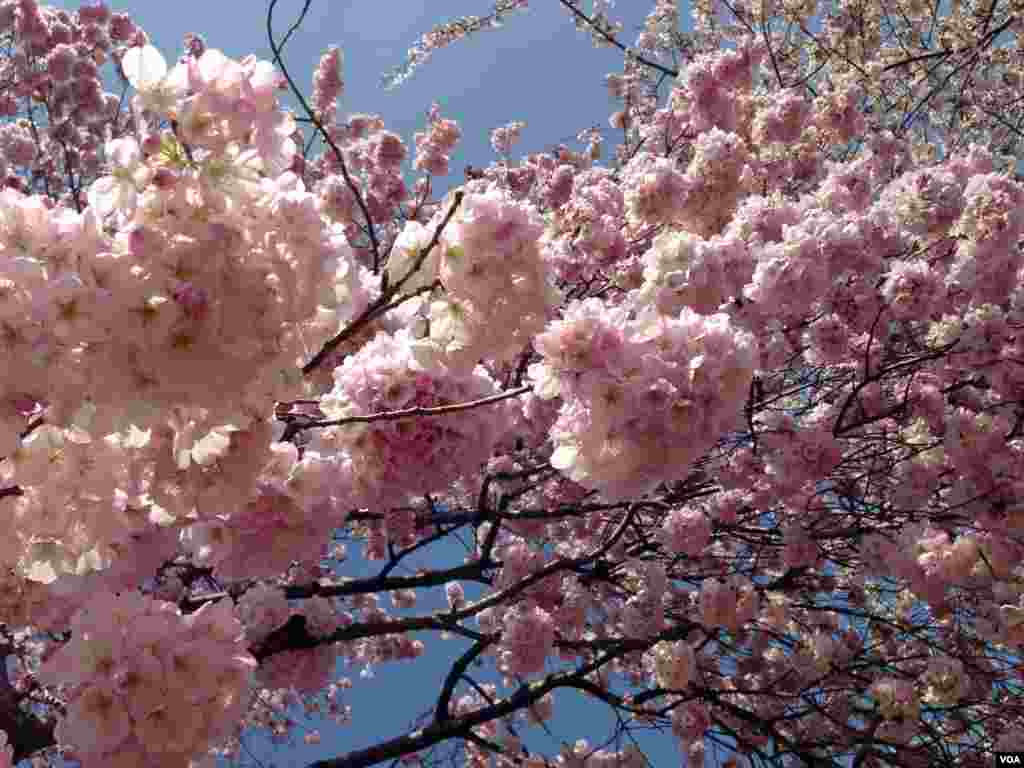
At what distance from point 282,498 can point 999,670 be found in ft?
14.1

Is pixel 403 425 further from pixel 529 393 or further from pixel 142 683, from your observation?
pixel 529 393

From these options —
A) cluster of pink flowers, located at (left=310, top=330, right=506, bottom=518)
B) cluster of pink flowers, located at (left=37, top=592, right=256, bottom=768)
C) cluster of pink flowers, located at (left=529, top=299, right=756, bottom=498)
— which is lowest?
cluster of pink flowers, located at (left=37, top=592, right=256, bottom=768)

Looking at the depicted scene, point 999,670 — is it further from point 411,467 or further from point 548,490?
point 411,467

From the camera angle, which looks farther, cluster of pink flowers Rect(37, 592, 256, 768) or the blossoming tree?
cluster of pink flowers Rect(37, 592, 256, 768)

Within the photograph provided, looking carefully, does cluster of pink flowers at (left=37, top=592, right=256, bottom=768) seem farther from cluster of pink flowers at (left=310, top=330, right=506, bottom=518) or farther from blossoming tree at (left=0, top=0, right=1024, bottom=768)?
cluster of pink flowers at (left=310, top=330, right=506, bottom=518)

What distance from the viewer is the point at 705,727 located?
440cm

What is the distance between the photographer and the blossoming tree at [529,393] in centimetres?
137

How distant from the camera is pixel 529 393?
11.7 ft

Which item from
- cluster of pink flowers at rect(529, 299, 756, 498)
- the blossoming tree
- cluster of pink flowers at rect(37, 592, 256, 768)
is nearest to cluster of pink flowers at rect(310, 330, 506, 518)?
the blossoming tree

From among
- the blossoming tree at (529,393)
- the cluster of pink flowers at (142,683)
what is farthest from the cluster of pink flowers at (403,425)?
the cluster of pink flowers at (142,683)

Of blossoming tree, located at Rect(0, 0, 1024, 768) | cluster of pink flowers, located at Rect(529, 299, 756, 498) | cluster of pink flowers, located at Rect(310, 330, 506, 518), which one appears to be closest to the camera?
blossoming tree, located at Rect(0, 0, 1024, 768)

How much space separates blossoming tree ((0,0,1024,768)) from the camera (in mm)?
1367

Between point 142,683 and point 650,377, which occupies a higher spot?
point 650,377

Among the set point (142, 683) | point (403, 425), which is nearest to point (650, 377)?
point (403, 425)
